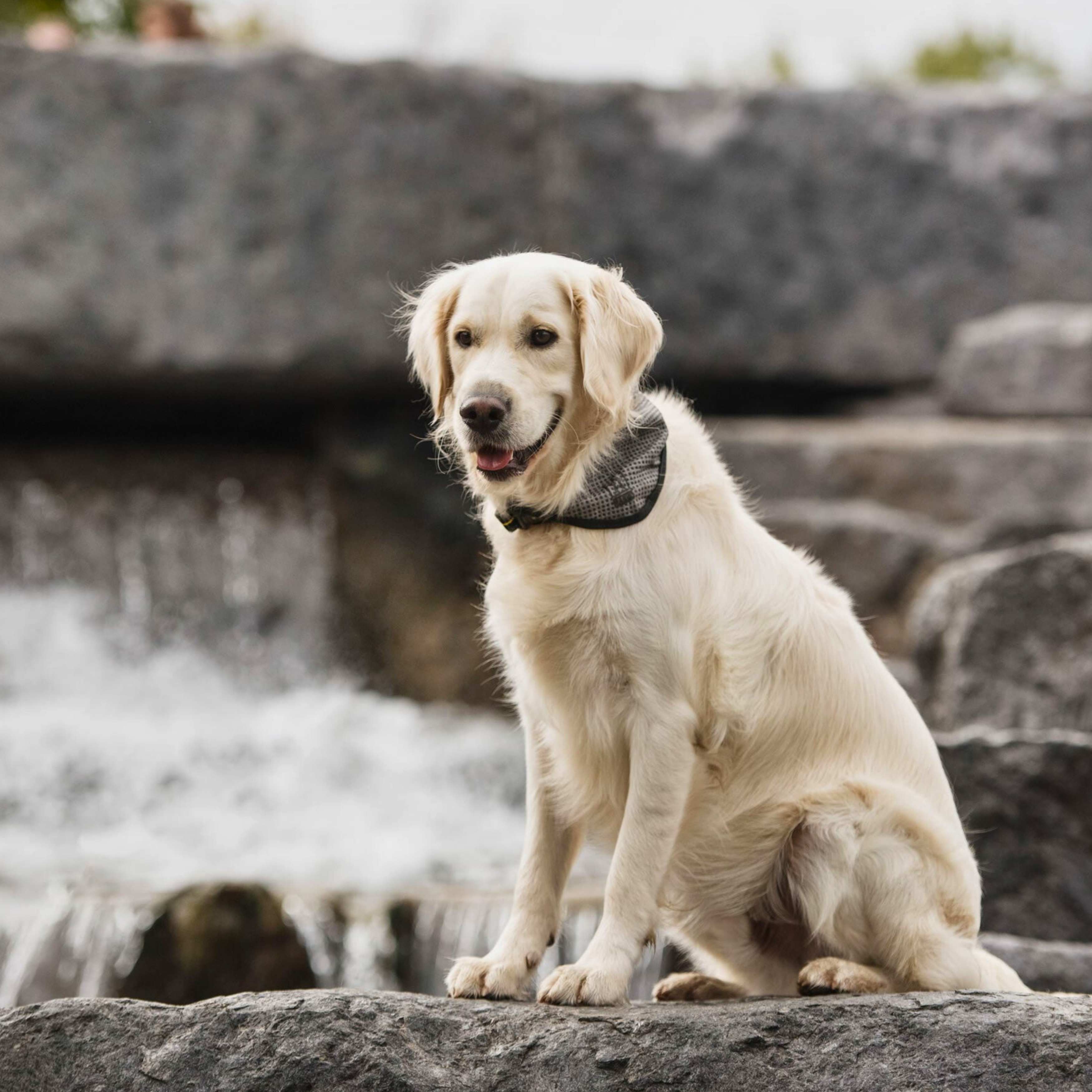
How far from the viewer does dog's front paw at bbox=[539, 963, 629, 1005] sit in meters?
2.58

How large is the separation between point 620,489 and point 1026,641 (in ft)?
8.76

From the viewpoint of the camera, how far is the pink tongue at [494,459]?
2742 mm

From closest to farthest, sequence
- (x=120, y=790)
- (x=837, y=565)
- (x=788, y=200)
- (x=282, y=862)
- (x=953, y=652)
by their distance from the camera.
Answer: (x=953, y=652) < (x=282, y=862) < (x=120, y=790) < (x=837, y=565) < (x=788, y=200)

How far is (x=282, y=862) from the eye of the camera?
6.39 meters

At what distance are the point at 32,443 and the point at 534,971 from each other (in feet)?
26.7

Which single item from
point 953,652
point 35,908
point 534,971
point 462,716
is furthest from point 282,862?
point 534,971

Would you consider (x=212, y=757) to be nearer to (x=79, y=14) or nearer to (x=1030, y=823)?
(x=1030, y=823)

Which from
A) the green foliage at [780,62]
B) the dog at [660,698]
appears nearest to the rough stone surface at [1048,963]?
the dog at [660,698]

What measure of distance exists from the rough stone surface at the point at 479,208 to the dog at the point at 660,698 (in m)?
6.36

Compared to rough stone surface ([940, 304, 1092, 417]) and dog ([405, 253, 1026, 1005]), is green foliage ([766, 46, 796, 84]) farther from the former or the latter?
dog ([405, 253, 1026, 1005])

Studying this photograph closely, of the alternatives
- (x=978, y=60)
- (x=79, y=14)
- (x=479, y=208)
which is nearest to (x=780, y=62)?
(x=978, y=60)

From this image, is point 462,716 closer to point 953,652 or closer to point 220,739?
point 220,739

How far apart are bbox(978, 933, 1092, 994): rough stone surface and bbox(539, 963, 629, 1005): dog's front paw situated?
139 centimetres

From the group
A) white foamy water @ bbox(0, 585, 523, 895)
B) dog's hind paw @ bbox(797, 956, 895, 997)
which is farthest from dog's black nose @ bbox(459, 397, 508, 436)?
white foamy water @ bbox(0, 585, 523, 895)
